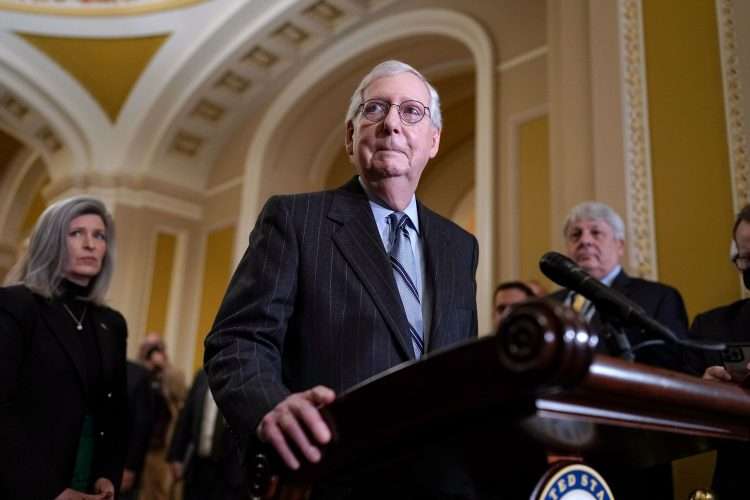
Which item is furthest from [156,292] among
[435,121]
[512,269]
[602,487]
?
[602,487]

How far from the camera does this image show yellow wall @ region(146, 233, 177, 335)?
28.1ft

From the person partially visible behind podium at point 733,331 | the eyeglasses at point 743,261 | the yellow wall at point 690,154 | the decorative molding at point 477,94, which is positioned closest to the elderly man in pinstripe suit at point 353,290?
the person partially visible behind podium at point 733,331

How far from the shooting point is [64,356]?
7.05 feet

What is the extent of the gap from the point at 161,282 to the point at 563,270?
26.6 ft

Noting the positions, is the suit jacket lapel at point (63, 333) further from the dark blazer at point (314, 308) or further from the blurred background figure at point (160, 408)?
the blurred background figure at point (160, 408)

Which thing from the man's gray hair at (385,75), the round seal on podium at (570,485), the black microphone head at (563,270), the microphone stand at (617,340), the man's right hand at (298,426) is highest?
the man's gray hair at (385,75)

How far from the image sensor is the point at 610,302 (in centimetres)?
104

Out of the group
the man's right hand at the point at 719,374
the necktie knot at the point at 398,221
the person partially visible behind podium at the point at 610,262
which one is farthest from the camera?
the person partially visible behind podium at the point at 610,262

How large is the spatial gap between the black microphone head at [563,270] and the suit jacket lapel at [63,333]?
149 centimetres

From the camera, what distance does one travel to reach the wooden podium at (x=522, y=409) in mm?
676

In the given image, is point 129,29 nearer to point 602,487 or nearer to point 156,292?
point 156,292

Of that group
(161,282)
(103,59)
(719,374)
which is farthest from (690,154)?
(103,59)

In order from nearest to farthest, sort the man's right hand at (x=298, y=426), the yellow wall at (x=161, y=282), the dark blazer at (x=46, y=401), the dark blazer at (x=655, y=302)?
the man's right hand at (x=298, y=426)
the dark blazer at (x=46, y=401)
the dark blazer at (x=655, y=302)
the yellow wall at (x=161, y=282)

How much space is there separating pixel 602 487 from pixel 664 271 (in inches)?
104
